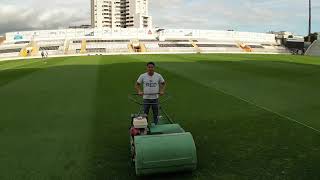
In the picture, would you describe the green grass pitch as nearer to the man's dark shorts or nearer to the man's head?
the man's dark shorts

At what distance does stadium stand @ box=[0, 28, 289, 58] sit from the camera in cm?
9801

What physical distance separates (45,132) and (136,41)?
98.7 m

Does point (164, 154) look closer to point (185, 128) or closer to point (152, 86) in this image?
point (152, 86)

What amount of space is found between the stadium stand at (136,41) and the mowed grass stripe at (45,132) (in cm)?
7514

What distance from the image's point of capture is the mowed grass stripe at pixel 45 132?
855 cm

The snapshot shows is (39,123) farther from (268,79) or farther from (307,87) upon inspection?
(268,79)

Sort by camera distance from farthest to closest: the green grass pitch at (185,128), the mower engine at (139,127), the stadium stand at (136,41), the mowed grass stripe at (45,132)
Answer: the stadium stand at (136,41)
the mower engine at (139,127)
the mowed grass stripe at (45,132)
the green grass pitch at (185,128)

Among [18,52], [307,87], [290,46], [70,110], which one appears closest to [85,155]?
[70,110]

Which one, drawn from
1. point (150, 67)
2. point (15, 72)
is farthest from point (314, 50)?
point (150, 67)

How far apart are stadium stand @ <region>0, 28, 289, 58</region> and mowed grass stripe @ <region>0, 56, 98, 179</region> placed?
75.1 meters

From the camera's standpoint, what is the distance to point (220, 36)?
408 ft

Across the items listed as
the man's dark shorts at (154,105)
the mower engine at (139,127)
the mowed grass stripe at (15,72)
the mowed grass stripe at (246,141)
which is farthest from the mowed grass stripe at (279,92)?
the mowed grass stripe at (15,72)

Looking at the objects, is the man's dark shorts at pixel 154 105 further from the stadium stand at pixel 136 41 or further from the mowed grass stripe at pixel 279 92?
the stadium stand at pixel 136 41

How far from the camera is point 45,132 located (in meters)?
11.7
